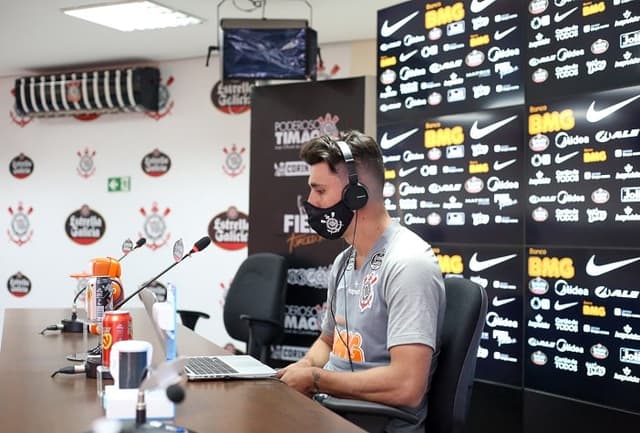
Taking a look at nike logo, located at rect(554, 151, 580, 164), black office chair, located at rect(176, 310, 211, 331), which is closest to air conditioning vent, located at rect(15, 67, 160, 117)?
black office chair, located at rect(176, 310, 211, 331)

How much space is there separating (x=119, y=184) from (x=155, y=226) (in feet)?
1.72

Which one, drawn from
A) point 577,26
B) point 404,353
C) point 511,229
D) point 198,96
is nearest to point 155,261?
point 198,96

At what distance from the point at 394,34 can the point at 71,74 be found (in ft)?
11.7

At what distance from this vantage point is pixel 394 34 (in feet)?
13.1

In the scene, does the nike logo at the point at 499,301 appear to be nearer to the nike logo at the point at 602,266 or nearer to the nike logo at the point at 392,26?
the nike logo at the point at 602,266

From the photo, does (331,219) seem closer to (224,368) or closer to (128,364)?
(224,368)

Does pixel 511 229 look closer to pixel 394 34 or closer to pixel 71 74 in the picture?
pixel 394 34

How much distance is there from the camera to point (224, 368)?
2131mm

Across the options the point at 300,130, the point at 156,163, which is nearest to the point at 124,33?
the point at 156,163

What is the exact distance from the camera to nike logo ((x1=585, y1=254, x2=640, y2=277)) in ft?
9.67

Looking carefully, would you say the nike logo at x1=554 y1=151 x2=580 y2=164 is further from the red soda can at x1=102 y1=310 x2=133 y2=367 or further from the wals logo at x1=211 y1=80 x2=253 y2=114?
the wals logo at x1=211 y1=80 x2=253 y2=114

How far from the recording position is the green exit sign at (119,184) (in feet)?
21.7

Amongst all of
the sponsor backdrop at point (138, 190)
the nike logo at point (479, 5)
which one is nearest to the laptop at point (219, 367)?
the nike logo at point (479, 5)

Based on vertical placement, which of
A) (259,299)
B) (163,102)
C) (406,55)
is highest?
(163,102)
